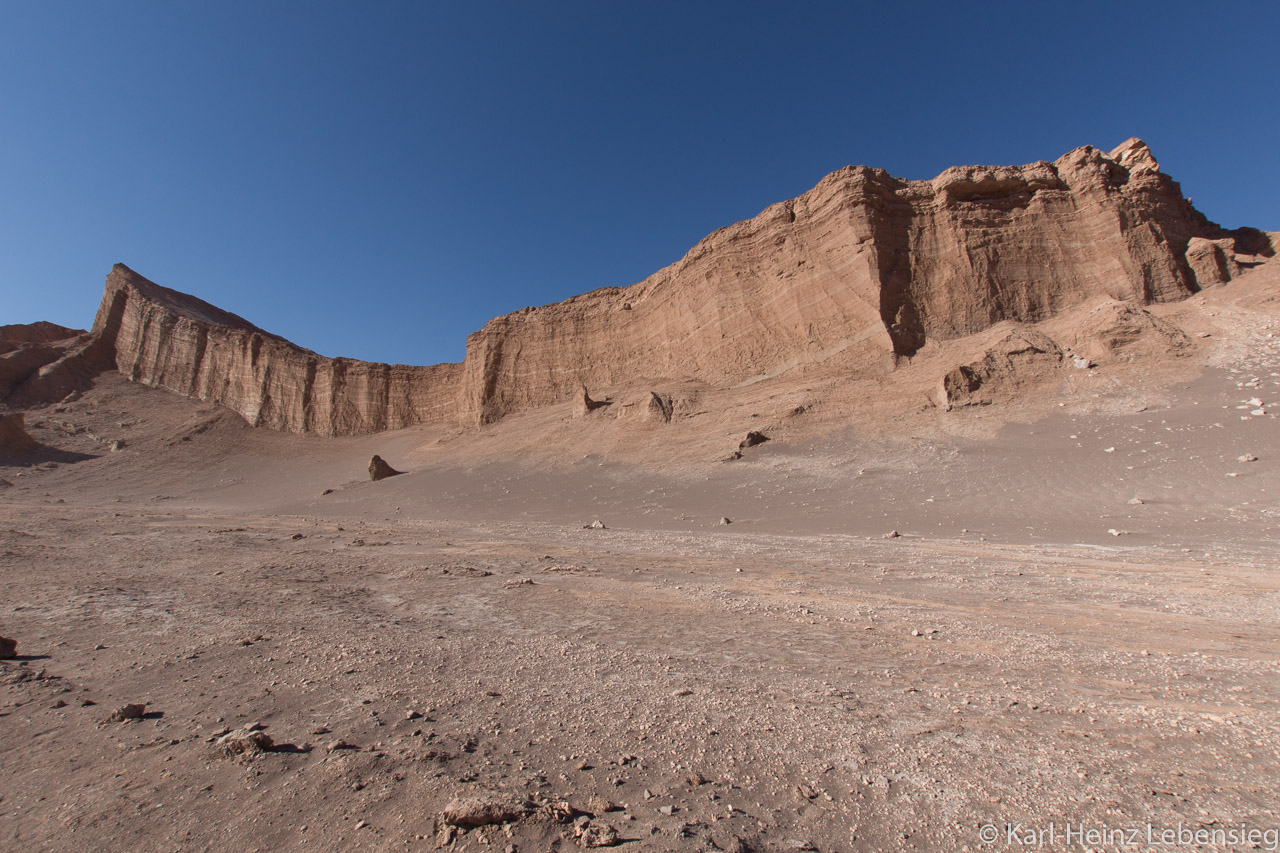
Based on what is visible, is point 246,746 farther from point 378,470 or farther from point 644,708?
point 378,470

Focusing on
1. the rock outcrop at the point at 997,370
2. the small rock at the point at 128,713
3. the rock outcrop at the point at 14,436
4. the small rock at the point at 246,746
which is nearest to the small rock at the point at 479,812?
the small rock at the point at 246,746

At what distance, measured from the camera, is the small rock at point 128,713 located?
276 centimetres

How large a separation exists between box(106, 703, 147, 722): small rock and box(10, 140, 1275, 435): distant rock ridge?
75.1 ft

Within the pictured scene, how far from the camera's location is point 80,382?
43906mm

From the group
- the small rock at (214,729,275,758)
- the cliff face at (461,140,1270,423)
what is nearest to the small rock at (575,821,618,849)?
the small rock at (214,729,275,758)

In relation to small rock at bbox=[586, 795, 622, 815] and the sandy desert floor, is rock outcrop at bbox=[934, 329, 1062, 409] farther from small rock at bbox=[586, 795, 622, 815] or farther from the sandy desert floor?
small rock at bbox=[586, 795, 622, 815]

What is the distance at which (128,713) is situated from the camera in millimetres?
2781

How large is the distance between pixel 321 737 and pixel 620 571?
505 centimetres

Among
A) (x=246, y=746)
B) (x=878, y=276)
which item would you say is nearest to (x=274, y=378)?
(x=878, y=276)

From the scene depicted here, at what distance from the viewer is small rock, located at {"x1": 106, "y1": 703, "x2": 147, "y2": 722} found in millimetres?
2758

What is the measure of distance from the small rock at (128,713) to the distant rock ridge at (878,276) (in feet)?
75.1

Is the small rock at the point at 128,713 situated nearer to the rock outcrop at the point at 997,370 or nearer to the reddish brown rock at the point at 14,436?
the rock outcrop at the point at 997,370

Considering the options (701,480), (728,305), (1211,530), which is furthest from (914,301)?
(1211,530)

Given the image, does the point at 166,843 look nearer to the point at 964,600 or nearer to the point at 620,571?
the point at 620,571
